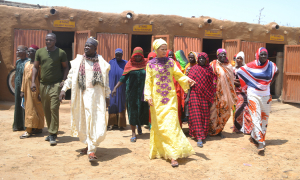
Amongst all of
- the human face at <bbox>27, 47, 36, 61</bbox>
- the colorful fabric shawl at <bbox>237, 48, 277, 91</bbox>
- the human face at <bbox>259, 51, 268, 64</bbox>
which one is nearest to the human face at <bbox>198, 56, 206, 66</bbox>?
the colorful fabric shawl at <bbox>237, 48, 277, 91</bbox>

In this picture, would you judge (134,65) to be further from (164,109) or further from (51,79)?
(164,109)

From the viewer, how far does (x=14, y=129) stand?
5895mm

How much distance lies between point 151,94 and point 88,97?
0.95 metres

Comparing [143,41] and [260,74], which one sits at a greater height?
[143,41]

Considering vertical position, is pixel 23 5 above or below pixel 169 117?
above

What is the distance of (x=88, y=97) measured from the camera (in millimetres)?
3977

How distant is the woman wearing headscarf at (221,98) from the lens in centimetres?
566

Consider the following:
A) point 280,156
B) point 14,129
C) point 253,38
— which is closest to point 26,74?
point 14,129

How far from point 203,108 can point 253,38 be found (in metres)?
6.67

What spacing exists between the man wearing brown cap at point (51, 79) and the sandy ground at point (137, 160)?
0.49 metres

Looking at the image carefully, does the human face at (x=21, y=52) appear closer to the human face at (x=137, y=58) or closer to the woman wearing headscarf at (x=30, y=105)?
the woman wearing headscarf at (x=30, y=105)

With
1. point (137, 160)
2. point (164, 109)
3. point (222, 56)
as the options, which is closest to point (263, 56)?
point (222, 56)

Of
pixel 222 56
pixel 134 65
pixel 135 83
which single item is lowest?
pixel 135 83

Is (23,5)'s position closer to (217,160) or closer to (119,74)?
(119,74)
